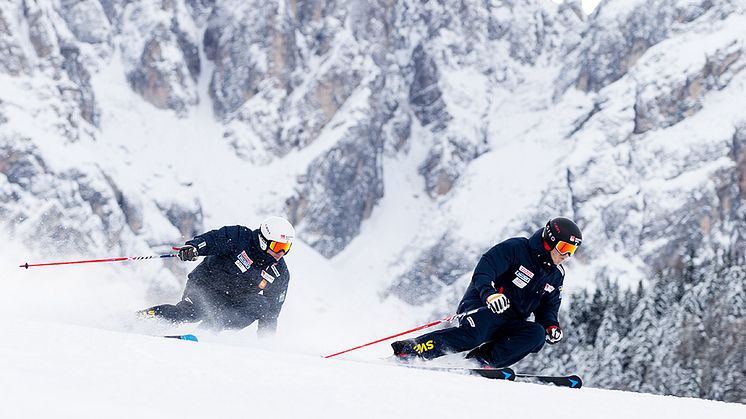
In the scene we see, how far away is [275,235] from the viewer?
10328 mm

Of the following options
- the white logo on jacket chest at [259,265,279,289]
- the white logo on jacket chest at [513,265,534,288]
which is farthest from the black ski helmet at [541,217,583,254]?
the white logo on jacket chest at [259,265,279,289]

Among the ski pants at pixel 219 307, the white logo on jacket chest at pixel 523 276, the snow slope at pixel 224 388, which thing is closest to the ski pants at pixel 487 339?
the white logo on jacket chest at pixel 523 276

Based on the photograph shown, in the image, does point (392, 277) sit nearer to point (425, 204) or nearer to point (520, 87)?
point (425, 204)

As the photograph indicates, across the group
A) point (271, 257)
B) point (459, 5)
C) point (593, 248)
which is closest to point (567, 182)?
point (593, 248)

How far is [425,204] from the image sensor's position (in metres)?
162

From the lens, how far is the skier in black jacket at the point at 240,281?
34.1ft

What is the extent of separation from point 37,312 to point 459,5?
17275 cm

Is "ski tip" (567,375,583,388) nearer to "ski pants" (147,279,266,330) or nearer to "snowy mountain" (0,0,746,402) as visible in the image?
"ski pants" (147,279,266,330)

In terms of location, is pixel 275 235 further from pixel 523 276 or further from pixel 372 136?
pixel 372 136

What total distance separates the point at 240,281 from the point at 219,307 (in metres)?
0.44

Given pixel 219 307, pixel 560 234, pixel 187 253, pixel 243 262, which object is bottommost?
pixel 219 307

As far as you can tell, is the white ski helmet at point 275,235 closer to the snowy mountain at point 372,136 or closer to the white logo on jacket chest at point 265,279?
the white logo on jacket chest at point 265,279

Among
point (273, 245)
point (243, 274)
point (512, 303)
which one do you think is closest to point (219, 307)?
point (243, 274)

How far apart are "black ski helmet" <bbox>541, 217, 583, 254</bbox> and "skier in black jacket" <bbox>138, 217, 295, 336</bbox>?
10.3 feet
